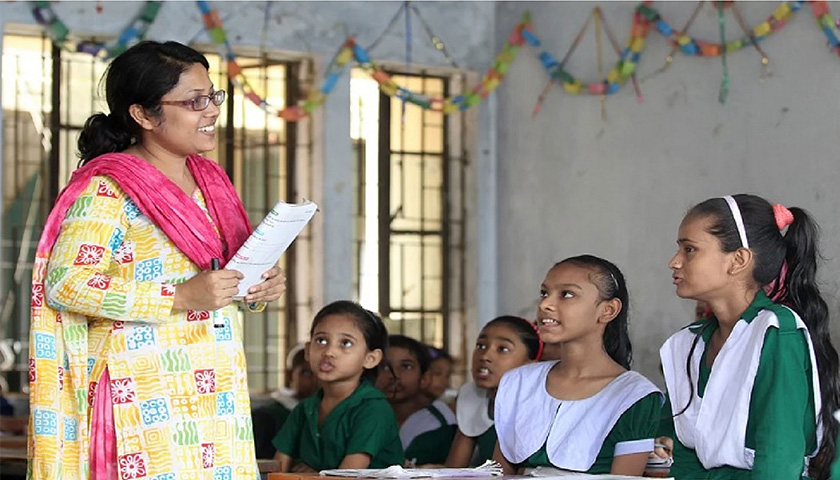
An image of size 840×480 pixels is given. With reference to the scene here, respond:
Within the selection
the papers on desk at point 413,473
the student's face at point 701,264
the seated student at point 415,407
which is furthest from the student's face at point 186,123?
the seated student at point 415,407

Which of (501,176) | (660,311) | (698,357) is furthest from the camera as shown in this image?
(501,176)

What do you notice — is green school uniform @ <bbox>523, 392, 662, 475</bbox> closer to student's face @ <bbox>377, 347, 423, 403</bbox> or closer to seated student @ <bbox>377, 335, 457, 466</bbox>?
seated student @ <bbox>377, 335, 457, 466</bbox>

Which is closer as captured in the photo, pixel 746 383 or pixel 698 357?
pixel 746 383

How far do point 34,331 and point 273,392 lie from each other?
3632 mm

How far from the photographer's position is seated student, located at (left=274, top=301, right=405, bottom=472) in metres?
4.29

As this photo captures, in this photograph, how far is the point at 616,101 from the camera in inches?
244

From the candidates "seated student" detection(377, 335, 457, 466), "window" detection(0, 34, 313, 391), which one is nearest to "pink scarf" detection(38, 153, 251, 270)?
"seated student" detection(377, 335, 457, 466)

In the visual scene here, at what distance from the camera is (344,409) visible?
435 centimetres

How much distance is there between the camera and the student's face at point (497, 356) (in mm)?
4438

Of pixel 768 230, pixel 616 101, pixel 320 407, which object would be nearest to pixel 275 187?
pixel 616 101

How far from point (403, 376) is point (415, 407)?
125mm

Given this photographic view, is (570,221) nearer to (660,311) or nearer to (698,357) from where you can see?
(660,311)

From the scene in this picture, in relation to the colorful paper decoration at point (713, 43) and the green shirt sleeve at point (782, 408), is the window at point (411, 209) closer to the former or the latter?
the colorful paper decoration at point (713, 43)

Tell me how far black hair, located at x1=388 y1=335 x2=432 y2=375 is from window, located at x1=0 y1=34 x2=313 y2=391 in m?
1.17
